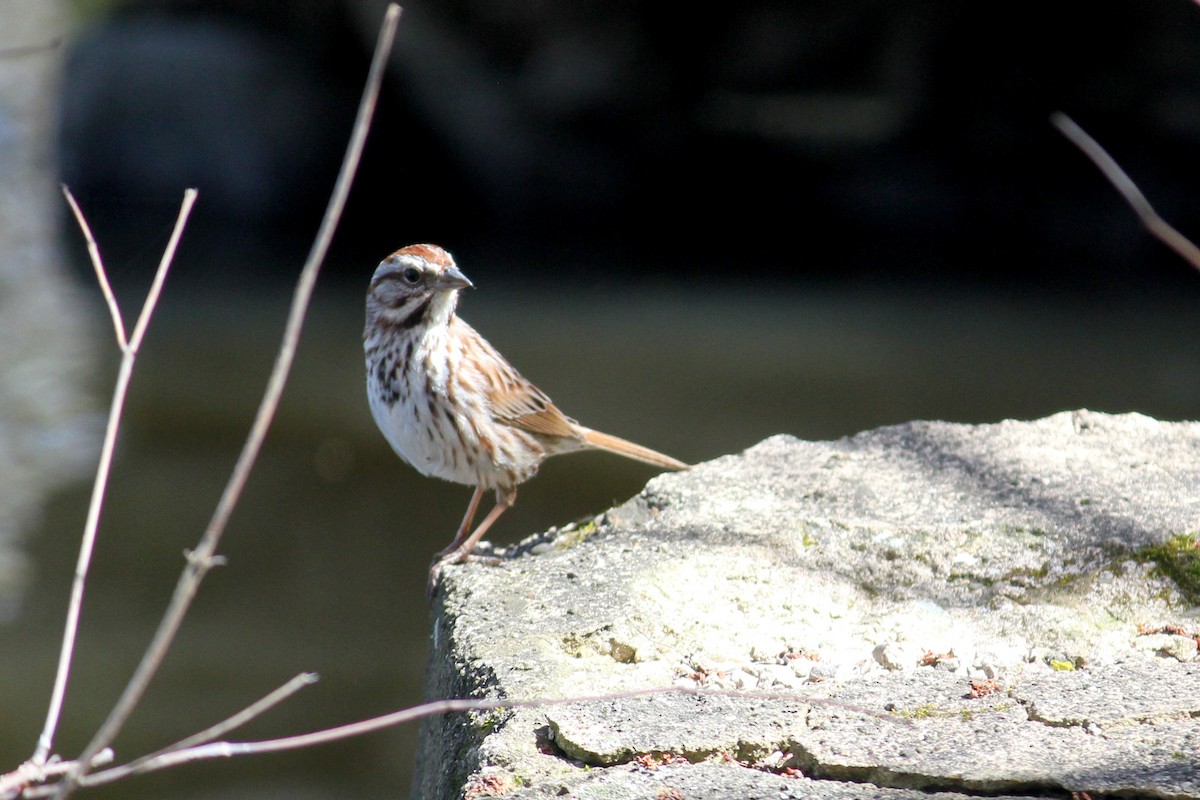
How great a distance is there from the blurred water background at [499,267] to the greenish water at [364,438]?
0.03m

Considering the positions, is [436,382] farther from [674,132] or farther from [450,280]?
[674,132]

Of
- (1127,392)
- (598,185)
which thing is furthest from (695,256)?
(1127,392)

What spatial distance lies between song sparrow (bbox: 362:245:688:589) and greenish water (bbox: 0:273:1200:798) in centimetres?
291

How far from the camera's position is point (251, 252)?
14.7 metres

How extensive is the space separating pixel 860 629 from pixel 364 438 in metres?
7.28

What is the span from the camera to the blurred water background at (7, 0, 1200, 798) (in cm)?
726

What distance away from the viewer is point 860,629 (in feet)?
8.62

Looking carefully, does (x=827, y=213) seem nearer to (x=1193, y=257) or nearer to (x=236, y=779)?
(x=236, y=779)

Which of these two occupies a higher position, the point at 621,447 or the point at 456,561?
the point at 621,447

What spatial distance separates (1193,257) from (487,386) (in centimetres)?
265

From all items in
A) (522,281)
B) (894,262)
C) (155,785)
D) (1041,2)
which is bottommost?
(155,785)

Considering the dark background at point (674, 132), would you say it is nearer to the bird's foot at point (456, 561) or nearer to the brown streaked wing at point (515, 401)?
the brown streaked wing at point (515, 401)

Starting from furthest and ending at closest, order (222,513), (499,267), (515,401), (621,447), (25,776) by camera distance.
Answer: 1. (499,267)
2. (621,447)
3. (515,401)
4. (25,776)
5. (222,513)

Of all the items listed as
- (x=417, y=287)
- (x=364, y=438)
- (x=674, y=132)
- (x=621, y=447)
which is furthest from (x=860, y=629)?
(x=674, y=132)
